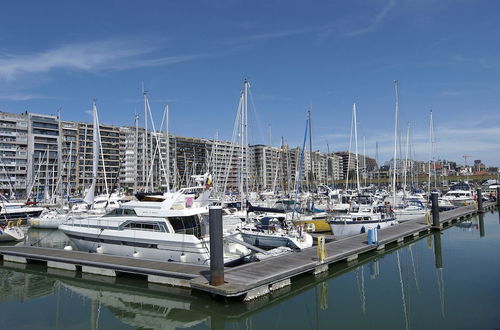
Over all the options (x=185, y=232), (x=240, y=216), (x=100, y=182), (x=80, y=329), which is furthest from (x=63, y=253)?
(x=100, y=182)

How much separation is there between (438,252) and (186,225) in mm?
17416

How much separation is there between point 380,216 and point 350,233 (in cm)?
421

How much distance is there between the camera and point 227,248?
65.5 ft

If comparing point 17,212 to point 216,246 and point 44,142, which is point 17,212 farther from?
point 44,142

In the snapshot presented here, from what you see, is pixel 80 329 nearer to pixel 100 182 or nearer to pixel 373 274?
pixel 373 274

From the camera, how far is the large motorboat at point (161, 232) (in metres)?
18.7

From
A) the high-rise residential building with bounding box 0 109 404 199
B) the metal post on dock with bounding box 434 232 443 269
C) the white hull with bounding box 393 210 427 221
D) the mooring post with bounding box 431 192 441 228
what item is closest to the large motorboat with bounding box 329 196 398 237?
the metal post on dock with bounding box 434 232 443 269

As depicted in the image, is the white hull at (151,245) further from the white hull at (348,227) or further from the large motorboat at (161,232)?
the white hull at (348,227)

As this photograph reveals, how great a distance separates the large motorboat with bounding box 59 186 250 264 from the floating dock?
779 millimetres

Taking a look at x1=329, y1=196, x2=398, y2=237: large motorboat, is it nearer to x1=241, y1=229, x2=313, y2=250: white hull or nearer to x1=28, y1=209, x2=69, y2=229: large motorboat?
x1=241, y1=229, x2=313, y2=250: white hull

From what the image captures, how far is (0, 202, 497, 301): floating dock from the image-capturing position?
14.9 metres

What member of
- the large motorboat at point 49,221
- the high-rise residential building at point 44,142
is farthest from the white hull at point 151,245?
the high-rise residential building at point 44,142

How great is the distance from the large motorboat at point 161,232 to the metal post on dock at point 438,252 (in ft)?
37.7

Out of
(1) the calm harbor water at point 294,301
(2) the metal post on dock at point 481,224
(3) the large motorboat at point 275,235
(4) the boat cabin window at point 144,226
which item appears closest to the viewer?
(1) the calm harbor water at point 294,301
